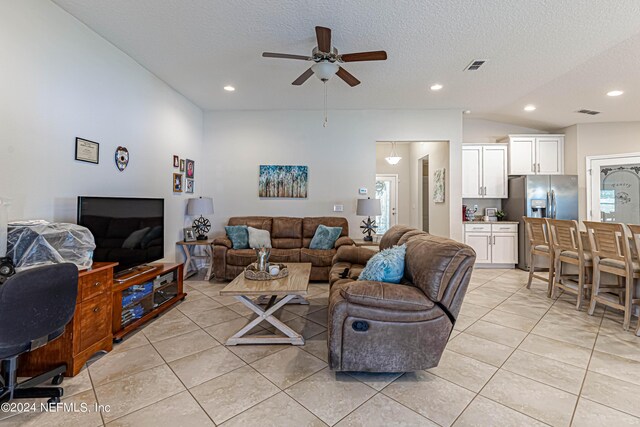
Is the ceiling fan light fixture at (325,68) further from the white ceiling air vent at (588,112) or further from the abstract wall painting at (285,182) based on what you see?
the white ceiling air vent at (588,112)

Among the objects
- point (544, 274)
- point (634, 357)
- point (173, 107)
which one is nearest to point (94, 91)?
point (173, 107)

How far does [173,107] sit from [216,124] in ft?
3.37

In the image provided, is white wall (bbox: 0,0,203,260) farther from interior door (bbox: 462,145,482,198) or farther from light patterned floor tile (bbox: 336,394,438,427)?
interior door (bbox: 462,145,482,198)

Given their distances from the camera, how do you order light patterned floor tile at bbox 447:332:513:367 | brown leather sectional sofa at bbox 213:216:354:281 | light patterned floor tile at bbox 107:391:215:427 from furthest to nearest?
brown leather sectional sofa at bbox 213:216:354:281 → light patterned floor tile at bbox 447:332:513:367 → light patterned floor tile at bbox 107:391:215:427

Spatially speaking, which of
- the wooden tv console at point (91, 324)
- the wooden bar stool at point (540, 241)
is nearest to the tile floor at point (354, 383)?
the wooden tv console at point (91, 324)

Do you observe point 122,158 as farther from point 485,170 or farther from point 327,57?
point 485,170

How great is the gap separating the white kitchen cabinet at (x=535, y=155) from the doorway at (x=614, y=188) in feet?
1.70

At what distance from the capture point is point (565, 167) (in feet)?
17.7

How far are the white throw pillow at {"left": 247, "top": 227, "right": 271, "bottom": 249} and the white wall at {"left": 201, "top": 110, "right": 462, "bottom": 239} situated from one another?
2.26 feet

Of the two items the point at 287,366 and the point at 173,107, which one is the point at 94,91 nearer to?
the point at 173,107

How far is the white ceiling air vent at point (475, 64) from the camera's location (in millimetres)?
3221

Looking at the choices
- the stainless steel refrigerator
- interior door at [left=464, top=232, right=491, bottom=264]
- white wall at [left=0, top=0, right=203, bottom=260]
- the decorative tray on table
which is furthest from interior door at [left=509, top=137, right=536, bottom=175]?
white wall at [left=0, top=0, right=203, bottom=260]

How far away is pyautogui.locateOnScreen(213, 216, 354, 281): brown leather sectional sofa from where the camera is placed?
410cm

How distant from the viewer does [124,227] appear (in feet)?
8.61
